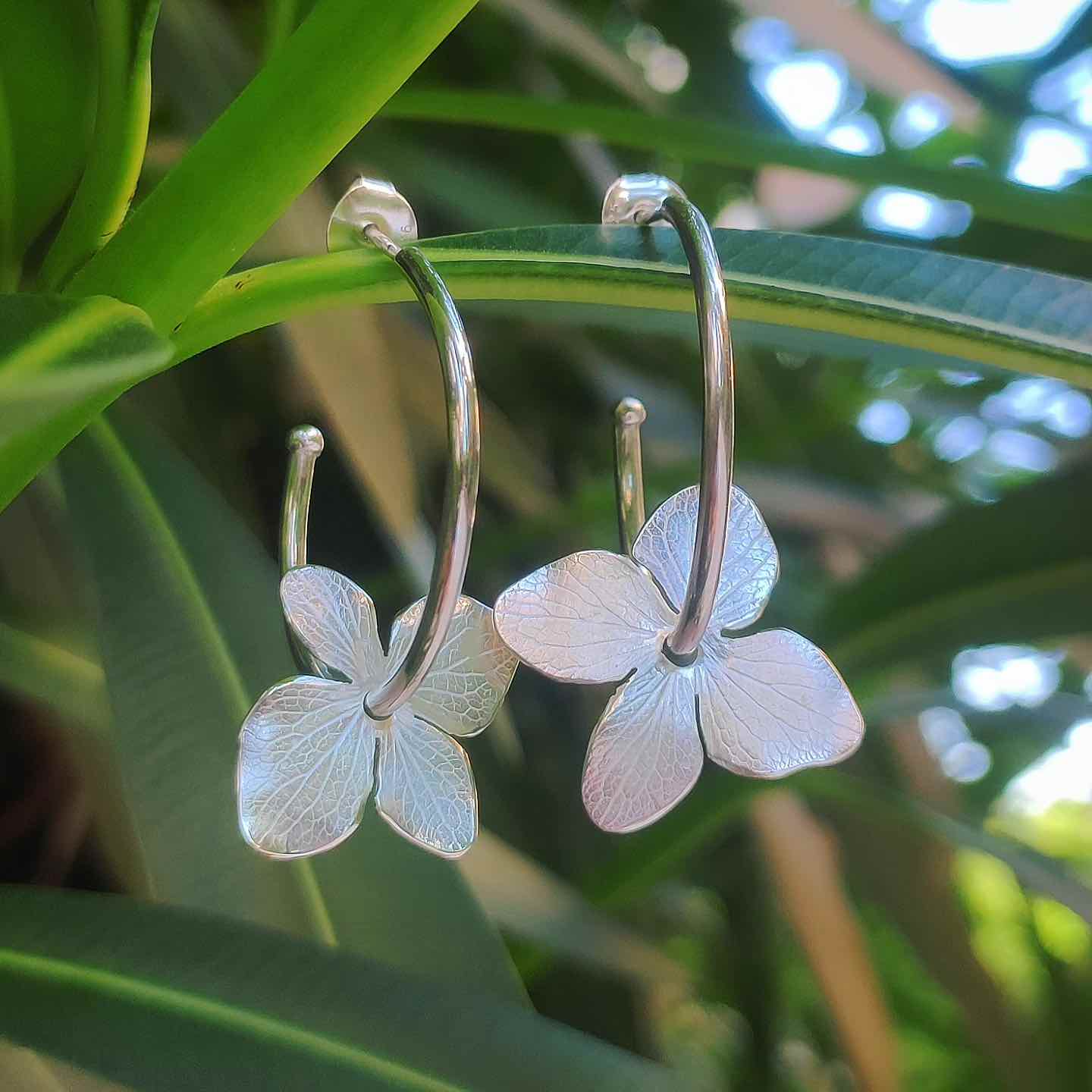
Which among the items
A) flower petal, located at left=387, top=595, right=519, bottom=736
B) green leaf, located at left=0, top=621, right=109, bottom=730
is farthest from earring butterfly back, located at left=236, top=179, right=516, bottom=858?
green leaf, located at left=0, top=621, right=109, bottom=730

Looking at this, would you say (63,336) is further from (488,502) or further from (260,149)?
(488,502)

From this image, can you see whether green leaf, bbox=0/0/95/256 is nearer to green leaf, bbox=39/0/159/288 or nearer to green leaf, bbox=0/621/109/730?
green leaf, bbox=39/0/159/288

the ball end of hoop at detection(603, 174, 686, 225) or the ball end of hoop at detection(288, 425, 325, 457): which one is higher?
the ball end of hoop at detection(603, 174, 686, 225)

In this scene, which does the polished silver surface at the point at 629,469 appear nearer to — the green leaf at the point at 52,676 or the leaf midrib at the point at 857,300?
the leaf midrib at the point at 857,300

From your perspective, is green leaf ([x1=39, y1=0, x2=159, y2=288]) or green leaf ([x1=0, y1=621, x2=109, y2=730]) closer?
green leaf ([x1=39, y1=0, x2=159, y2=288])

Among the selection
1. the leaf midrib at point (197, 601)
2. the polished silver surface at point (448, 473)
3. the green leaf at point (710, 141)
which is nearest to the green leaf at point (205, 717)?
the leaf midrib at point (197, 601)

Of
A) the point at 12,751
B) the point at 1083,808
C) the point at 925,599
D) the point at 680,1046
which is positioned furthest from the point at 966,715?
the point at 1083,808

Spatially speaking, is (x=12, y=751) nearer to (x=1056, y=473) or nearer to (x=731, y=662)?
(x=731, y=662)
